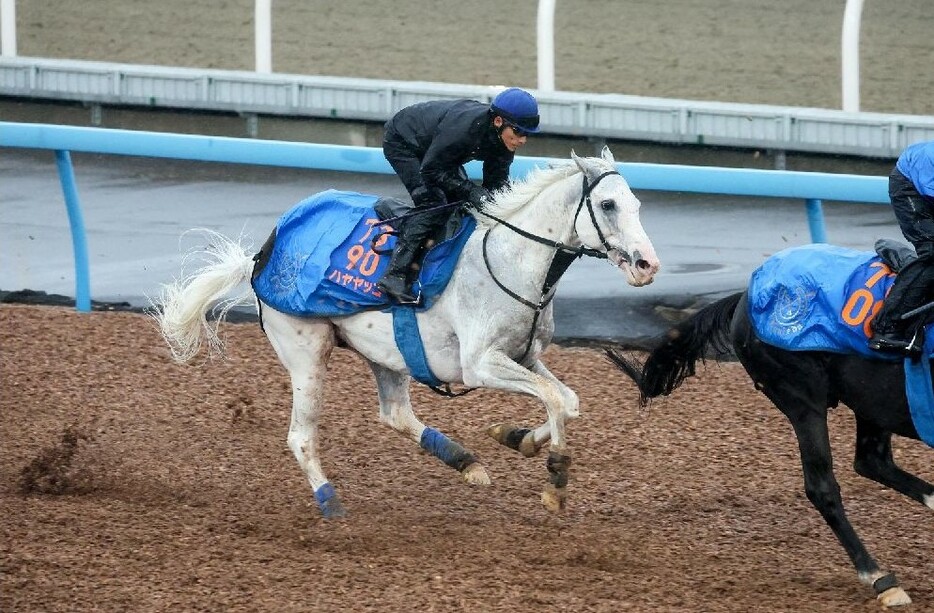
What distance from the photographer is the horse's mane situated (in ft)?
19.3

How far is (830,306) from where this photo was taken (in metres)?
5.27

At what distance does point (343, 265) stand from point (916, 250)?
247cm

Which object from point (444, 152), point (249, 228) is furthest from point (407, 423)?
point (249, 228)

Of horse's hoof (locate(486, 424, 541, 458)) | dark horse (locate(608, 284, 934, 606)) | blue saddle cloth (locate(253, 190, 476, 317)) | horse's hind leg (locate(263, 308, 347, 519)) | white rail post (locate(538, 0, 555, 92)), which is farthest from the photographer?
white rail post (locate(538, 0, 555, 92))

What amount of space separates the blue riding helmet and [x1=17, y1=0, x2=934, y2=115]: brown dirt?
15.5 metres

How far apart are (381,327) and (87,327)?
3.26 metres

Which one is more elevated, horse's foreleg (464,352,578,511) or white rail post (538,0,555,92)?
white rail post (538,0,555,92)

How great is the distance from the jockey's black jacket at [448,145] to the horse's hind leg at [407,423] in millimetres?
954

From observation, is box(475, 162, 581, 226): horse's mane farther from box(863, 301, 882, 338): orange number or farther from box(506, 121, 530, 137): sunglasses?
box(863, 301, 882, 338): orange number

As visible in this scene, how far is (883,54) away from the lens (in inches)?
820

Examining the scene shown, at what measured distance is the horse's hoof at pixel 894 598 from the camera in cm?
504

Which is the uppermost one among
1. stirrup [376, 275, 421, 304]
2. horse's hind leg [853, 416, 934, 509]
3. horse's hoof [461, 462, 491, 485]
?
stirrup [376, 275, 421, 304]

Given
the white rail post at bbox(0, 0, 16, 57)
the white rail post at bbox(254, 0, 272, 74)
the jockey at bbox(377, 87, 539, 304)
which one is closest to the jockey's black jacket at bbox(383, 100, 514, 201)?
the jockey at bbox(377, 87, 539, 304)

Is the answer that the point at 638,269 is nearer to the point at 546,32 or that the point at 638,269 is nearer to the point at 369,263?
the point at 369,263
